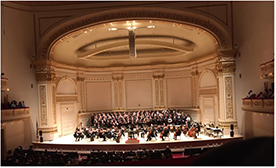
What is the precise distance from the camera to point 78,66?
1639cm

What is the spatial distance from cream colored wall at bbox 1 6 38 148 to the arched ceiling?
1483 millimetres

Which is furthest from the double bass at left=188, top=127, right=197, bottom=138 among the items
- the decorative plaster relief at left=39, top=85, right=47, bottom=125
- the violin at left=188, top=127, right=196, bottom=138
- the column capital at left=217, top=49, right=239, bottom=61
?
the decorative plaster relief at left=39, top=85, right=47, bottom=125

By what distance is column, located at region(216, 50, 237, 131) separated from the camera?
11.7 metres

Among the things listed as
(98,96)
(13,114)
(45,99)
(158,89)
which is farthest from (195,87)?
(13,114)

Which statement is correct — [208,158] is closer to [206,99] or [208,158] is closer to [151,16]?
[151,16]

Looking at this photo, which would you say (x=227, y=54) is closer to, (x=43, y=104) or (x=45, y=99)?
(x=45, y=99)

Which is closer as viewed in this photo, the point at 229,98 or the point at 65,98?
the point at 229,98

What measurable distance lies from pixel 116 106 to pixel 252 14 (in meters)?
11.2

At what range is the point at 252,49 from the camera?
403 inches

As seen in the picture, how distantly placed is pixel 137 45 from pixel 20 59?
6952 millimetres

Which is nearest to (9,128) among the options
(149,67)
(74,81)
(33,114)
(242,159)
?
(33,114)

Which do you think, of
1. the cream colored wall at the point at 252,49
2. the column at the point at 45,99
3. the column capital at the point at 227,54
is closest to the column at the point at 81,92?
the column at the point at 45,99

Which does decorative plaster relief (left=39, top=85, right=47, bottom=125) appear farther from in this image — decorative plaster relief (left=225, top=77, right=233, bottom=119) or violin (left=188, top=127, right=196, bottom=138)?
decorative plaster relief (left=225, top=77, right=233, bottom=119)

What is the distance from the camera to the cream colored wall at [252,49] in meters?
8.80
